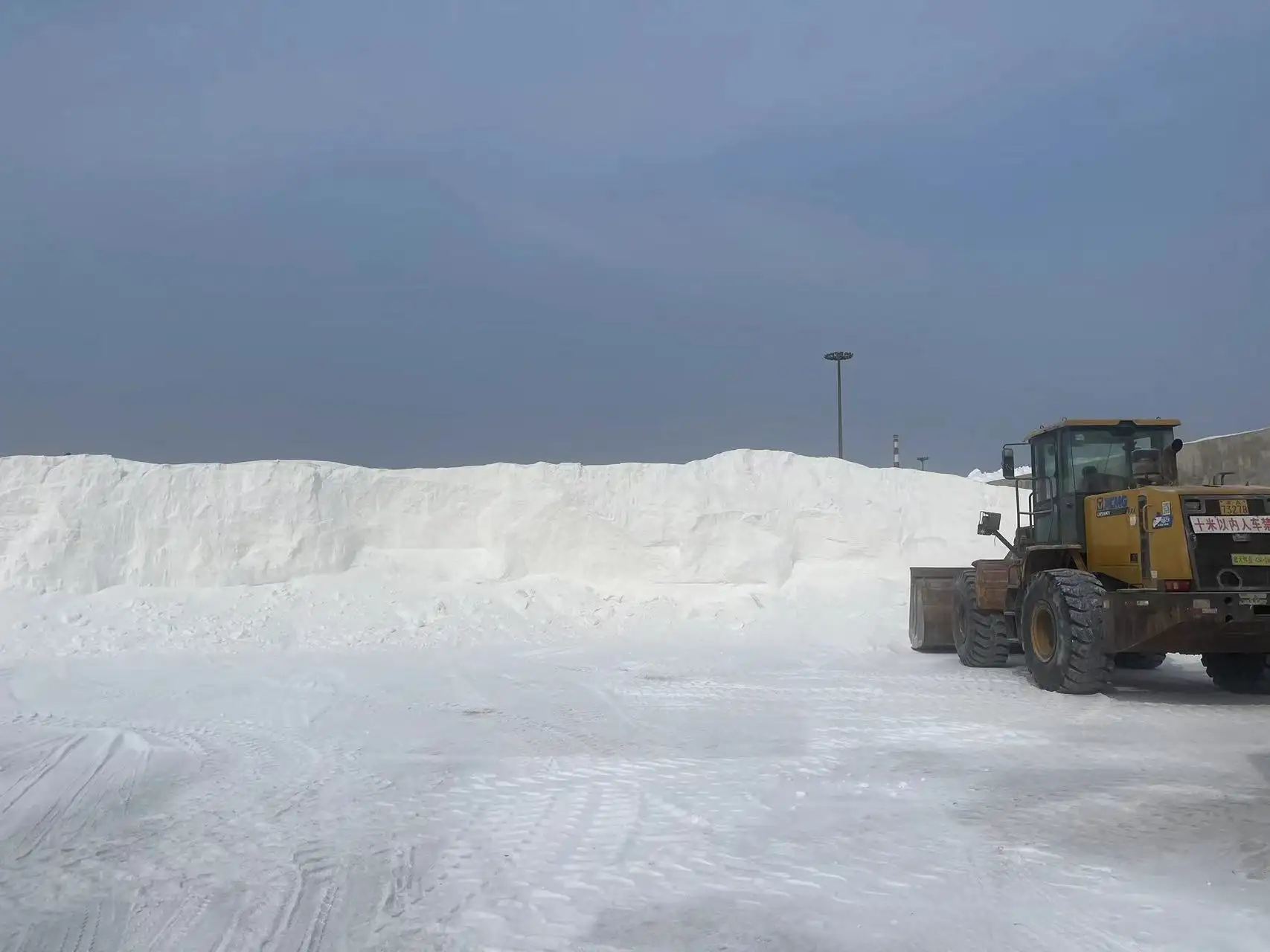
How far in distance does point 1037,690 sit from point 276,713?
747 centimetres

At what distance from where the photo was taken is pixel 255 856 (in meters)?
5.19

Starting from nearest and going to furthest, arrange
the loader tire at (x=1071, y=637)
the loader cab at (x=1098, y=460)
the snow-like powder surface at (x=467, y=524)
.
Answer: the loader tire at (x=1071, y=637)
the loader cab at (x=1098, y=460)
the snow-like powder surface at (x=467, y=524)

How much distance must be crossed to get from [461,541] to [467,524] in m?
0.44

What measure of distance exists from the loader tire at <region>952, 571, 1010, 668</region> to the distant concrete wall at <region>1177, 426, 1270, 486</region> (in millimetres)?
5714

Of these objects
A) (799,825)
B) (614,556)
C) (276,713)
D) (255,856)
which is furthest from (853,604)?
(255,856)

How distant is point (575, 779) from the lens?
6832mm

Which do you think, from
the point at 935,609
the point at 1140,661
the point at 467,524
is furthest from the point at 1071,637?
the point at 467,524

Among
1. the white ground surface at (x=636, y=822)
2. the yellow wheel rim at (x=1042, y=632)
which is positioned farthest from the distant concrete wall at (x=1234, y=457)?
the white ground surface at (x=636, y=822)

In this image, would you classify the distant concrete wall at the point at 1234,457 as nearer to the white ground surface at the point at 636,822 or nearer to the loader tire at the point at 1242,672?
the loader tire at the point at 1242,672

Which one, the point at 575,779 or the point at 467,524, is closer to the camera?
the point at 575,779

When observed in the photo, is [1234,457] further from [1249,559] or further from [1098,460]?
[1249,559]

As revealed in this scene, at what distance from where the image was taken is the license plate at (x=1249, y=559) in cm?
973

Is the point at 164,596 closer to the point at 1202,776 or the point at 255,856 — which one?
the point at 255,856

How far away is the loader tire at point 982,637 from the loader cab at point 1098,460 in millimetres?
1345
